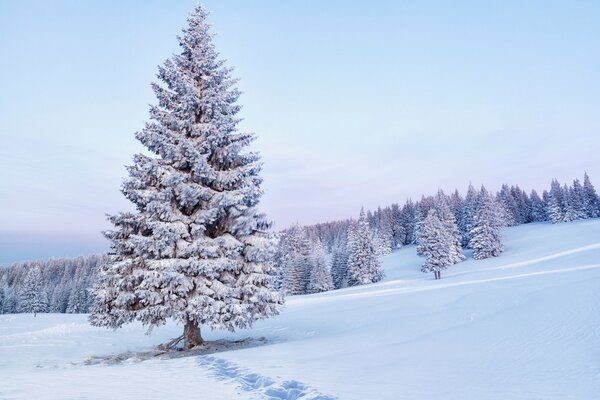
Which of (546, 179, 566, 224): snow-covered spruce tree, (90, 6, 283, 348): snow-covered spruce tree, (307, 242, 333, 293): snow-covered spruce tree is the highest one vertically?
(546, 179, 566, 224): snow-covered spruce tree

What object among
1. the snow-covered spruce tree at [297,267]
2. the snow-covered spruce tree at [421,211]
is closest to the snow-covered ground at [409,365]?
the snow-covered spruce tree at [297,267]

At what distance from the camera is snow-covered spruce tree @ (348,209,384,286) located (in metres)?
57.0

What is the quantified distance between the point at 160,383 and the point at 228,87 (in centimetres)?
1072

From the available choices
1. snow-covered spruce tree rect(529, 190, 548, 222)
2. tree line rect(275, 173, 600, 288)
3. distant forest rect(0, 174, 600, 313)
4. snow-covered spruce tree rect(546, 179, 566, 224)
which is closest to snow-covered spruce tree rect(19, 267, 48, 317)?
distant forest rect(0, 174, 600, 313)

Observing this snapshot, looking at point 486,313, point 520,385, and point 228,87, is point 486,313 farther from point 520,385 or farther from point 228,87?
point 228,87

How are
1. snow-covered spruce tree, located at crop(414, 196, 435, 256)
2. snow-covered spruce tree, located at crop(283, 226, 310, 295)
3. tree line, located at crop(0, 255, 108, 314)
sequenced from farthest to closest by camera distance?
snow-covered spruce tree, located at crop(414, 196, 435, 256) < tree line, located at crop(0, 255, 108, 314) < snow-covered spruce tree, located at crop(283, 226, 310, 295)

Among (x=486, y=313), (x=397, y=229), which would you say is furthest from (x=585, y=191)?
(x=486, y=313)

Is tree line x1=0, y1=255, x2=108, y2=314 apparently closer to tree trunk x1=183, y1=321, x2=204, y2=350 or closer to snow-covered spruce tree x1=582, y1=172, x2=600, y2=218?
tree trunk x1=183, y1=321, x2=204, y2=350

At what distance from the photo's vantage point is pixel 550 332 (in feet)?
28.3

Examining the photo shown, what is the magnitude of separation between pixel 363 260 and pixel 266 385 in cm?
5284

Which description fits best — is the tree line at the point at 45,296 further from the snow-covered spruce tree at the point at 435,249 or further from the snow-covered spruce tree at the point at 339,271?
the snow-covered spruce tree at the point at 435,249

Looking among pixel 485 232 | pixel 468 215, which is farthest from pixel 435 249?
pixel 468 215

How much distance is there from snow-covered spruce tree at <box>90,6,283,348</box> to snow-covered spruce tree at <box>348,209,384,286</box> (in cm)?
4548

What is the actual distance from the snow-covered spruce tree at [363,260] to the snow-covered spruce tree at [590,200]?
191 feet
